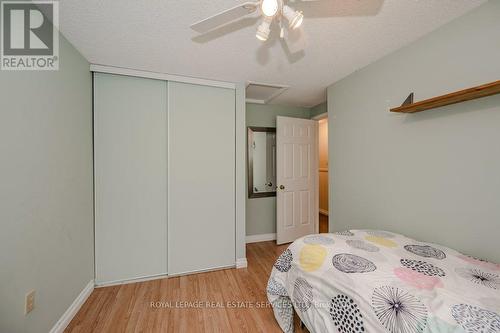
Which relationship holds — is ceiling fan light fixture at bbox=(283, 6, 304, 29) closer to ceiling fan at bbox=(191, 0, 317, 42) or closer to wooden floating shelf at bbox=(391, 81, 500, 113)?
ceiling fan at bbox=(191, 0, 317, 42)

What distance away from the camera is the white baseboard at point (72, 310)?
4.79ft

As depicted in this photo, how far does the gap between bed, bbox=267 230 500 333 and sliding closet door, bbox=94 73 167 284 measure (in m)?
1.43

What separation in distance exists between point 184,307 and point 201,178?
1.25 m

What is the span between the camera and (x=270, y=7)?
89cm

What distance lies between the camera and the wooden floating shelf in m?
1.10

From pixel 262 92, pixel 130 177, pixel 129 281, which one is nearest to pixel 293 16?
pixel 262 92

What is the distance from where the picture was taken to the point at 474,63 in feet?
4.21

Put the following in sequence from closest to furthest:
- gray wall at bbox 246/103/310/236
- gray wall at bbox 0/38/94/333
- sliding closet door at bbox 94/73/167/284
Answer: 1. gray wall at bbox 0/38/94/333
2. sliding closet door at bbox 94/73/167/284
3. gray wall at bbox 246/103/310/236

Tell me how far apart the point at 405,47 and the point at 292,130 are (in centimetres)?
172

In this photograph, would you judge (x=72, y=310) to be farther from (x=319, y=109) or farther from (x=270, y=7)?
(x=319, y=109)

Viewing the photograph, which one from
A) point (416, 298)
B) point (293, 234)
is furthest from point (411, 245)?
point (293, 234)

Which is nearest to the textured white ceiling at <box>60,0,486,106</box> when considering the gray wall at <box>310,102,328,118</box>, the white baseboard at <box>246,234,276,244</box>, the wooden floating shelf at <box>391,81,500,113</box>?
the wooden floating shelf at <box>391,81,500,113</box>

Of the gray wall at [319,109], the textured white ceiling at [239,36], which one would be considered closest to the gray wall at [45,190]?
the textured white ceiling at [239,36]

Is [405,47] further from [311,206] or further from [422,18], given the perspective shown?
[311,206]
